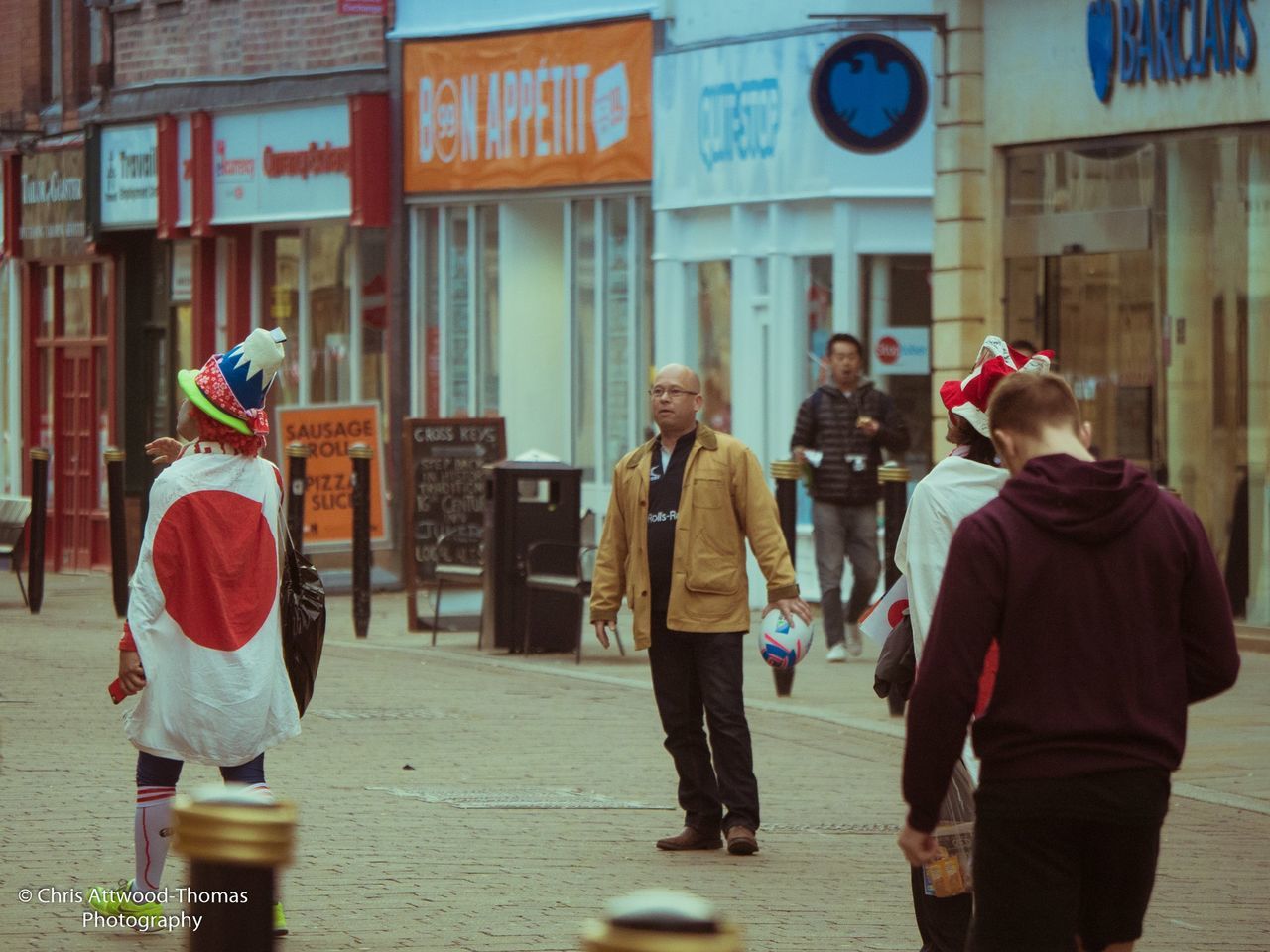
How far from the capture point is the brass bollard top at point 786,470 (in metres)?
15.6

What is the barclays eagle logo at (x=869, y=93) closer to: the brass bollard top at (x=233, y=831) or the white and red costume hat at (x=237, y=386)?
the white and red costume hat at (x=237, y=386)

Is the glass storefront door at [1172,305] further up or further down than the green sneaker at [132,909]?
further up

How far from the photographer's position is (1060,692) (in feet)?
16.0

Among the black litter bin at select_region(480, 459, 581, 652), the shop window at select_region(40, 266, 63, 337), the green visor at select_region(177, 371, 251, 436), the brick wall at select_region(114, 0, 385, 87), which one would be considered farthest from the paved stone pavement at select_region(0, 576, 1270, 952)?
the shop window at select_region(40, 266, 63, 337)

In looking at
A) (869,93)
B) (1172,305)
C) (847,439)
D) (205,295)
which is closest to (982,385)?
(847,439)

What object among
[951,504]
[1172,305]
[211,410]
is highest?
[1172,305]

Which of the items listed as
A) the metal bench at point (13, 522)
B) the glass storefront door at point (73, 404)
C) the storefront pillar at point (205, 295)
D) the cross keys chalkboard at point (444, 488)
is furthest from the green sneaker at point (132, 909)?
the glass storefront door at point (73, 404)

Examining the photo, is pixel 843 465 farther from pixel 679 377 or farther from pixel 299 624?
pixel 299 624

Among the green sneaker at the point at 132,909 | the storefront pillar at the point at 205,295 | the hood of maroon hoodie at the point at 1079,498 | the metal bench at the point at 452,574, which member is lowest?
the green sneaker at the point at 132,909

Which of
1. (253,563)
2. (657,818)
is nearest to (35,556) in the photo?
(657,818)

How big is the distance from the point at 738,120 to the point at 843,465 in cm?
566

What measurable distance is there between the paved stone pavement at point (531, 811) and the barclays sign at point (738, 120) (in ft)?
20.2

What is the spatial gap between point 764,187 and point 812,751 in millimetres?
9299

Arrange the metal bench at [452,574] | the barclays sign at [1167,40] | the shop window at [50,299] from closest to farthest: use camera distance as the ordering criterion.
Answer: the barclays sign at [1167,40] < the metal bench at [452,574] < the shop window at [50,299]
